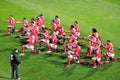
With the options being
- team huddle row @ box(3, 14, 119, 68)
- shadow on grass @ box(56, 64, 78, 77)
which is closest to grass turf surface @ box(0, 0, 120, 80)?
shadow on grass @ box(56, 64, 78, 77)

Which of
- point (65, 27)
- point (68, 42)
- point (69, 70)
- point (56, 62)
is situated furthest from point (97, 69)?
point (65, 27)

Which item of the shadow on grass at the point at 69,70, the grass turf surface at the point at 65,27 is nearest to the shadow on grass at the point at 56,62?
the grass turf surface at the point at 65,27

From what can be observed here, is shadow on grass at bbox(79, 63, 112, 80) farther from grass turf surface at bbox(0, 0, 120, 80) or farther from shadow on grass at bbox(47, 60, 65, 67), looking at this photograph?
shadow on grass at bbox(47, 60, 65, 67)

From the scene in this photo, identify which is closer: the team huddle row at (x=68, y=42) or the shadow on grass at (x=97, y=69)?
the shadow on grass at (x=97, y=69)

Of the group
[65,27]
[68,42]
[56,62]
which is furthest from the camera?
[65,27]

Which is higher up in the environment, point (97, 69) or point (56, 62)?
point (56, 62)

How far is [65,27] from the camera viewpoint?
36.5 meters

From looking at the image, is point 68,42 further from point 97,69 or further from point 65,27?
point 65,27

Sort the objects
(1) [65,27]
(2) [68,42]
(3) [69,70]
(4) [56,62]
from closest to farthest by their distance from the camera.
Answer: (3) [69,70], (4) [56,62], (2) [68,42], (1) [65,27]

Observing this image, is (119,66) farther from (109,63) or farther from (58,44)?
(58,44)

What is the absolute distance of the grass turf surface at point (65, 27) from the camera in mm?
24328

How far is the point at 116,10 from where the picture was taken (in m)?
42.9

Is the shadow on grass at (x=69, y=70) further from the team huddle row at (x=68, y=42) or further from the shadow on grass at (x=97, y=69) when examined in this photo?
the shadow on grass at (x=97, y=69)

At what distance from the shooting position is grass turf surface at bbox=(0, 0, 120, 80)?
79.8 ft
